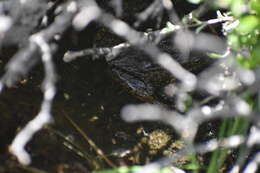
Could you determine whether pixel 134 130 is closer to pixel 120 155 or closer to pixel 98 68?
pixel 120 155

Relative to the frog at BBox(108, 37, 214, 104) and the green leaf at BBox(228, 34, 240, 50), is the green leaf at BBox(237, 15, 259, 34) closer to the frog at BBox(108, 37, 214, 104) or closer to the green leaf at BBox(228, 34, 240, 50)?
the green leaf at BBox(228, 34, 240, 50)

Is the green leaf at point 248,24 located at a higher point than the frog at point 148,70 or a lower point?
higher

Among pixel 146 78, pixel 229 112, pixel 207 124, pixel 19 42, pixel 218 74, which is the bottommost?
pixel 207 124

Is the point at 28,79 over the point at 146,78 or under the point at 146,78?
over

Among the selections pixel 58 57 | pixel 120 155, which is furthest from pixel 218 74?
pixel 58 57

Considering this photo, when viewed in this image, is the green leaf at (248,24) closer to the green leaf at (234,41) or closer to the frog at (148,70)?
the green leaf at (234,41)

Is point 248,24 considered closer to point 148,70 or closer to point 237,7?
point 237,7

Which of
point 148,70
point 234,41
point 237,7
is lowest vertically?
point 148,70

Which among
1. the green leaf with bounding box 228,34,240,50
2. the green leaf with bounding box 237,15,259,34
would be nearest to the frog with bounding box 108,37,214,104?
the green leaf with bounding box 228,34,240,50

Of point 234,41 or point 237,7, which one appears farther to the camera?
point 234,41

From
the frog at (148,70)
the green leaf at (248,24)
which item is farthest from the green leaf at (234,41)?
the frog at (148,70)

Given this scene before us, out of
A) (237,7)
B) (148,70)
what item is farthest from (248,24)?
(148,70)
